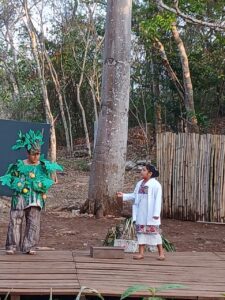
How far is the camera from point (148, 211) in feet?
21.9

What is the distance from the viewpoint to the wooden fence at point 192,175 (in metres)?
10.4

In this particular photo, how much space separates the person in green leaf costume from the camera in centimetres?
671

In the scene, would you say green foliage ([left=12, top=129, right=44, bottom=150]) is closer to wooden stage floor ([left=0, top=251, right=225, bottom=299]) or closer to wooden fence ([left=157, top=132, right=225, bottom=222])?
wooden stage floor ([left=0, top=251, right=225, bottom=299])

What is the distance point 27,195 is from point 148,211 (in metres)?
1.40

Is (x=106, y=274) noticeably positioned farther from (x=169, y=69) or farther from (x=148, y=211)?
(x=169, y=69)

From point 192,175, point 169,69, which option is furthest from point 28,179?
point 169,69

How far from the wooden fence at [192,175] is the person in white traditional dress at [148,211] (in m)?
3.80

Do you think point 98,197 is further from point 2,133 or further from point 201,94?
point 201,94

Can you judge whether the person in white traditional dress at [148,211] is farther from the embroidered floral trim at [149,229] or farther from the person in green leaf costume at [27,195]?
the person in green leaf costume at [27,195]

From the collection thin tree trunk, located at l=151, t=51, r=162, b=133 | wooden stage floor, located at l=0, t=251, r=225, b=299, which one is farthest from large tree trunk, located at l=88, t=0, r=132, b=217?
→ thin tree trunk, located at l=151, t=51, r=162, b=133

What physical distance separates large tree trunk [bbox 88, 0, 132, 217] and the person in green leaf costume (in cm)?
426

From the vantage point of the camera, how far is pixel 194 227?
10242 mm

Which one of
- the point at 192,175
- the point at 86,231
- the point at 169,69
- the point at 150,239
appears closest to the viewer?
the point at 150,239


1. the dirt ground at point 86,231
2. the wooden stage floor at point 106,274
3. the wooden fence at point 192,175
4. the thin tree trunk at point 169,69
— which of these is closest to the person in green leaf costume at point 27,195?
the wooden stage floor at point 106,274
